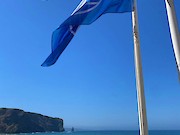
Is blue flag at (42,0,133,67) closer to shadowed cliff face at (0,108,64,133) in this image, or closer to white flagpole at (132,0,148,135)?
white flagpole at (132,0,148,135)

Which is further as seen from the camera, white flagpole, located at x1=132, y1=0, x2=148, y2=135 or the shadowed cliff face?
the shadowed cliff face

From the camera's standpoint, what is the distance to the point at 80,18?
5.76 meters

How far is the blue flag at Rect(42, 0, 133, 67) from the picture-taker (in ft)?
18.9

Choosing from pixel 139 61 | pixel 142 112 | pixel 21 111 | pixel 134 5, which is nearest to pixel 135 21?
pixel 134 5

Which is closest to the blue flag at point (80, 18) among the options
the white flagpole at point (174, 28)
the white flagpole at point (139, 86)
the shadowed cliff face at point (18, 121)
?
the white flagpole at point (139, 86)

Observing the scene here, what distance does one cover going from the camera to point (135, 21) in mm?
5637

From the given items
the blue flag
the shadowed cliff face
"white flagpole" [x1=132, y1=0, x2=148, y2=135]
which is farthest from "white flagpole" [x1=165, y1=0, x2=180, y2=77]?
the shadowed cliff face

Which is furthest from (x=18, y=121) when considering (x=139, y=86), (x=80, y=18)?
(x=139, y=86)

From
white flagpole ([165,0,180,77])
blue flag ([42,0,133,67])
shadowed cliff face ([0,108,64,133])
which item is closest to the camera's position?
white flagpole ([165,0,180,77])

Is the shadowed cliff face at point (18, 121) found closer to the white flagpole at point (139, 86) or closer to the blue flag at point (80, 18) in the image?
the blue flag at point (80, 18)

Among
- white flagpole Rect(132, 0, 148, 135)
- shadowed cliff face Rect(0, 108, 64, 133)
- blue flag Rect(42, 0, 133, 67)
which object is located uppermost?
shadowed cliff face Rect(0, 108, 64, 133)

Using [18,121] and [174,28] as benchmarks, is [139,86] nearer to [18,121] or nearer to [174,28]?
[174,28]

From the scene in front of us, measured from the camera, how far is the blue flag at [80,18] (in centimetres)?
575

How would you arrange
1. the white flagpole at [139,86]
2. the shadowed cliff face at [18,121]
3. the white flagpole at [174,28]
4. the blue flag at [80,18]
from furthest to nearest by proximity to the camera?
the shadowed cliff face at [18,121]
the blue flag at [80,18]
the white flagpole at [139,86]
the white flagpole at [174,28]
